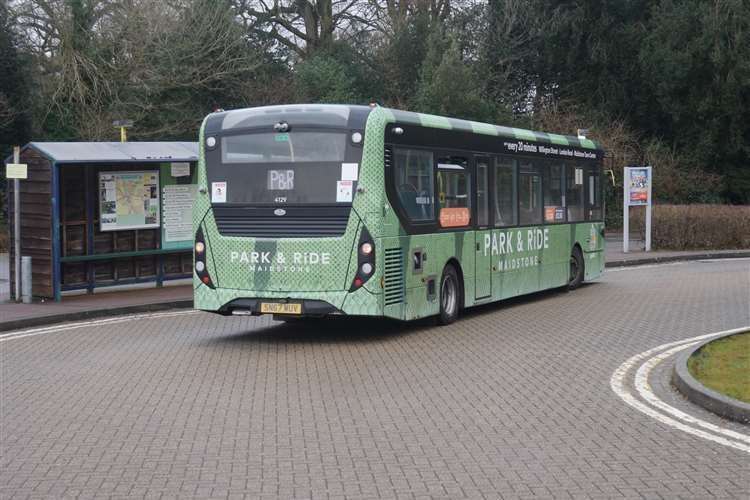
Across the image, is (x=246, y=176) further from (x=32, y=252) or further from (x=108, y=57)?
(x=108, y=57)

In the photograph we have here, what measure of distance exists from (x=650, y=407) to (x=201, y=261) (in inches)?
263

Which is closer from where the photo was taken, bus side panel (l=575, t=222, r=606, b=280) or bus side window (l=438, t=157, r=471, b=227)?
bus side window (l=438, t=157, r=471, b=227)

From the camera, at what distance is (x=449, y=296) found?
1534cm

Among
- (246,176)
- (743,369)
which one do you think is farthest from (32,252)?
(743,369)

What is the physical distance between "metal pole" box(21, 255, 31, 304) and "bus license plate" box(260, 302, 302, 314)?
6.02 metres

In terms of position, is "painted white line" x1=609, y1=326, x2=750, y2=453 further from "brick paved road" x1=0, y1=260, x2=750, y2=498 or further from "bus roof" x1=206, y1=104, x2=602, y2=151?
"bus roof" x1=206, y1=104, x2=602, y2=151

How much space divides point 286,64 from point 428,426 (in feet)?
130

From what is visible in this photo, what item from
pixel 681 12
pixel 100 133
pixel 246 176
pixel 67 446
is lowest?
pixel 67 446

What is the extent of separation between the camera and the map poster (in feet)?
62.8

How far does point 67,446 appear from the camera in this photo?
783 cm

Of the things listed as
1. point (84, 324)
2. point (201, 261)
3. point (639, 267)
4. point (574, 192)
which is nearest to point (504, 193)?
point (574, 192)

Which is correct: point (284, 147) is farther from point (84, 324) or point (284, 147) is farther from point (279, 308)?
point (84, 324)

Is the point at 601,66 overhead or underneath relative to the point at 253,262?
overhead

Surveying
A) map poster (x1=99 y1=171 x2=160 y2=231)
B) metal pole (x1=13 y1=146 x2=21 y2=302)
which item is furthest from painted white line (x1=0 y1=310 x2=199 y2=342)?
map poster (x1=99 y1=171 x2=160 y2=231)
